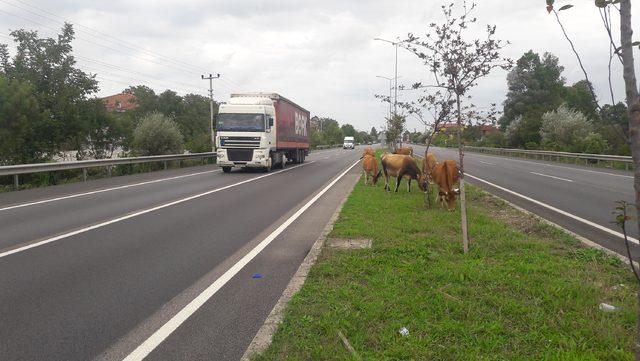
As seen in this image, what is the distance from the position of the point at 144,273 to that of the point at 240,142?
17.7 metres

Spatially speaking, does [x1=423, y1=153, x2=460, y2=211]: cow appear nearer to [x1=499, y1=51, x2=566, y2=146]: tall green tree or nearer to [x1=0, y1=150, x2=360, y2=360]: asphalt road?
[x1=0, y1=150, x2=360, y2=360]: asphalt road

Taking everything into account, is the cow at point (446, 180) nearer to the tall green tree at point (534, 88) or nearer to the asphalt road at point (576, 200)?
the asphalt road at point (576, 200)

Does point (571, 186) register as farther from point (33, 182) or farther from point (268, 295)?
point (33, 182)

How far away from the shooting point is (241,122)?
23719 mm

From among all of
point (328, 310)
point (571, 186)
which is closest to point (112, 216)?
point (328, 310)

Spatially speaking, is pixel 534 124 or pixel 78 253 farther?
pixel 534 124

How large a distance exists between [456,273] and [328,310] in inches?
69.9

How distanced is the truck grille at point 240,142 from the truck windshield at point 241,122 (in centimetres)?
50

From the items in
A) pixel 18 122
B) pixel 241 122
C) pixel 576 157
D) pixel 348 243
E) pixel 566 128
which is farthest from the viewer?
pixel 566 128

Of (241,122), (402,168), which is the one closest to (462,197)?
(402,168)

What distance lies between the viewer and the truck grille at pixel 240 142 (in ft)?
76.7

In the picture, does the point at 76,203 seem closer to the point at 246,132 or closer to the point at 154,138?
the point at 246,132

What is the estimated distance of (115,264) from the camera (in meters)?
6.48

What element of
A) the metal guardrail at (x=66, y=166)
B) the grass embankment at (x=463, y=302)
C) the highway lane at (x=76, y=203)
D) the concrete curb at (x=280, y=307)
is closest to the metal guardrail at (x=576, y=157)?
the grass embankment at (x=463, y=302)
